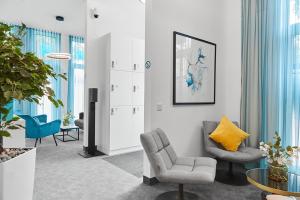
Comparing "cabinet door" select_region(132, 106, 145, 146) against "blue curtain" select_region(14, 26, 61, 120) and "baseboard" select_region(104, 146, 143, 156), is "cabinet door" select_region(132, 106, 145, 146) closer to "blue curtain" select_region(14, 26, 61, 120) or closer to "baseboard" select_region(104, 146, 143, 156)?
"baseboard" select_region(104, 146, 143, 156)

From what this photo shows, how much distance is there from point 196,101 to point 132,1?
2.73m

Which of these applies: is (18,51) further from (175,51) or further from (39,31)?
(39,31)

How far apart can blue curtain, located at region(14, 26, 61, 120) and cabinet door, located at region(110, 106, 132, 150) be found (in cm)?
319

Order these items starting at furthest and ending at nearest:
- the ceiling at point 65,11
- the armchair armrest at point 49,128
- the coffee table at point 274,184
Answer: the armchair armrest at point 49,128
the ceiling at point 65,11
the coffee table at point 274,184

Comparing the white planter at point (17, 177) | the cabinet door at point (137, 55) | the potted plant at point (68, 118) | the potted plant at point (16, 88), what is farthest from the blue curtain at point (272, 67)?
the potted plant at point (68, 118)

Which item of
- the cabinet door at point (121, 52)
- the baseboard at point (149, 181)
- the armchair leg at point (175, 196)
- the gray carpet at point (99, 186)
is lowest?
the gray carpet at point (99, 186)

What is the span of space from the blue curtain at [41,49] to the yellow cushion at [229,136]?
5.26m

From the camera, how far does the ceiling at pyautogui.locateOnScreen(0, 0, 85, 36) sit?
489cm

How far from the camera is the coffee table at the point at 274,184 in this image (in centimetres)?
193

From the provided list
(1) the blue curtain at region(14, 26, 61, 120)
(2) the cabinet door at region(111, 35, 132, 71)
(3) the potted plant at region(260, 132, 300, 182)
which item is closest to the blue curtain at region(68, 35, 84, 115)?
(1) the blue curtain at region(14, 26, 61, 120)

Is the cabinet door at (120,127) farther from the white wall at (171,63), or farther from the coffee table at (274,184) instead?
the coffee table at (274,184)

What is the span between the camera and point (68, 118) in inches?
270

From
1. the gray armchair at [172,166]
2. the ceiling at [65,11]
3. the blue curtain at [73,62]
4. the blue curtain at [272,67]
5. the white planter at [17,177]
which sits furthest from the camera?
the blue curtain at [73,62]

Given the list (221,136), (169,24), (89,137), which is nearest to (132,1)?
(169,24)
